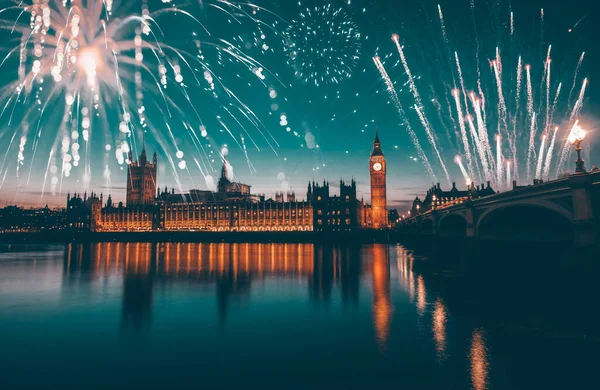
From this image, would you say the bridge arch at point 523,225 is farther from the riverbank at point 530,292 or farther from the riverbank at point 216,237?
the riverbank at point 216,237

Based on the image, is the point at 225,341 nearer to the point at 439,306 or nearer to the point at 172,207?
the point at 439,306

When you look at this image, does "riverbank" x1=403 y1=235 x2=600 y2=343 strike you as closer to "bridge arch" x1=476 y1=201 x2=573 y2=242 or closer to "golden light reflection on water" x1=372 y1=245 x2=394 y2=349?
"bridge arch" x1=476 y1=201 x2=573 y2=242

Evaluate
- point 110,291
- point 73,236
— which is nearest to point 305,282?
point 110,291

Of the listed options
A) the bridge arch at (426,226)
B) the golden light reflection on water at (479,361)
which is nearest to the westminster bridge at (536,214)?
the bridge arch at (426,226)

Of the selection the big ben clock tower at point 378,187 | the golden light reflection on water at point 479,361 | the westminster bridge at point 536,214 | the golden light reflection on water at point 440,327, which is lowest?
the golden light reflection on water at point 440,327

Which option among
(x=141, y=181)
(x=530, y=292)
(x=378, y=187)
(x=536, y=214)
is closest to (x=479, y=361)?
(x=530, y=292)

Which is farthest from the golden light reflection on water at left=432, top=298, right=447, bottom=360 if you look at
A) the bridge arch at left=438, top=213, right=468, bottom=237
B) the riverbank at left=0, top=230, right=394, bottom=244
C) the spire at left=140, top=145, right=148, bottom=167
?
the spire at left=140, top=145, right=148, bottom=167

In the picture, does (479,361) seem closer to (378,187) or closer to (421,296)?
(421,296)
